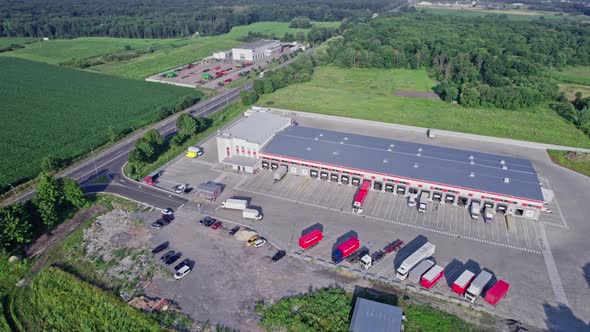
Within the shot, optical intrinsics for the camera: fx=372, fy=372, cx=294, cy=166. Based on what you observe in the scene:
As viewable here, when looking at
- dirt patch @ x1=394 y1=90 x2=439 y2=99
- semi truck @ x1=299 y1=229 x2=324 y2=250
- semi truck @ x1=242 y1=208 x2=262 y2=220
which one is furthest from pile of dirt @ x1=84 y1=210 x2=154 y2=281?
dirt patch @ x1=394 y1=90 x2=439 y2=99

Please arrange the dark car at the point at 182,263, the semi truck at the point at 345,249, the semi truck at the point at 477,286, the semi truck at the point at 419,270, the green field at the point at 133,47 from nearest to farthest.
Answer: the semi truck at the point at 477,286 < the semi truck at the point at 419,270 < the dark car at the point at 182,263 < the semi truck at the point at 345,249 < the green field at the point at 133,47

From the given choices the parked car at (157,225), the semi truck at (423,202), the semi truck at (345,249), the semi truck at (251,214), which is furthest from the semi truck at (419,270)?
the parked car at (157,225)

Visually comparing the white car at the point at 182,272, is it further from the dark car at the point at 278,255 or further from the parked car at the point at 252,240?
the dark car at the point at 278,255

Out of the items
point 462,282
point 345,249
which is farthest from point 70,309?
point 462,282

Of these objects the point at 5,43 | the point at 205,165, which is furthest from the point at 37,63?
the point at 205,165

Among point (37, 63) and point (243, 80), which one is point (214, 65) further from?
point (37, 63)

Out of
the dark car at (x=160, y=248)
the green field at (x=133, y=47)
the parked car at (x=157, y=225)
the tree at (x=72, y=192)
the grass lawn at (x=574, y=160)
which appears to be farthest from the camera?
the green field at (x=133, y=47)

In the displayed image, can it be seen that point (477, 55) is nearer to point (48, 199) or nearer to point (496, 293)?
point (496, 293)
